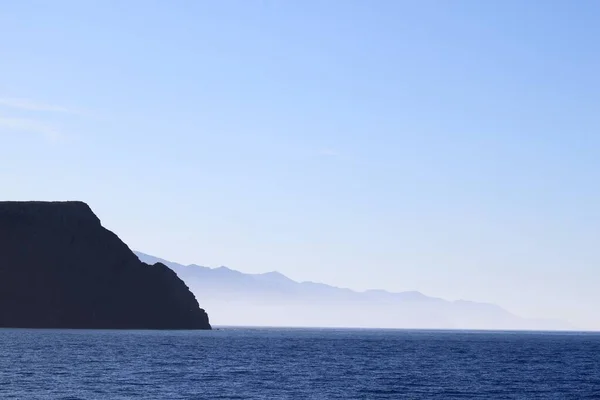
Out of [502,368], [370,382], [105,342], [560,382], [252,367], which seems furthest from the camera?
[105,342]

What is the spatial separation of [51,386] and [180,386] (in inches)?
452

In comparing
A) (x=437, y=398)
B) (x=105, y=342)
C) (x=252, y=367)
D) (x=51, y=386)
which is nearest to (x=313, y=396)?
(x=437, y=398)

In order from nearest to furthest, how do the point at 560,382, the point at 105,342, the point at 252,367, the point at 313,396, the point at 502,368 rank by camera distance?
the point at 313,396, the point at 560,382, the point at 252,367, the point at 502,368, the point at 105,342

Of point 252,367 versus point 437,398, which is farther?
point 252,367

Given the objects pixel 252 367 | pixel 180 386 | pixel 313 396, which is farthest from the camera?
pixel 252 367

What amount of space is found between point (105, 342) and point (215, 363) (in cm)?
4826

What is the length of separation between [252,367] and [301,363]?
1272 centimetres

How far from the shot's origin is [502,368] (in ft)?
393

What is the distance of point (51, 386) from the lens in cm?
7519

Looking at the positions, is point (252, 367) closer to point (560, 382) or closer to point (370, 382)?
point (370, 382)

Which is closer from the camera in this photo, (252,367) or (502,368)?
(252,367)

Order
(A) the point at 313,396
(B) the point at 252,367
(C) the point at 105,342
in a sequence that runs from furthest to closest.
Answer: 1. (C) the point at 105,342
2. (B) the point at 252,367
3. (A) the point at 313,396

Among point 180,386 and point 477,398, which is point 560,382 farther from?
point 180,386

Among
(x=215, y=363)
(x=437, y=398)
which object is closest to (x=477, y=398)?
(x=437, y=398)
